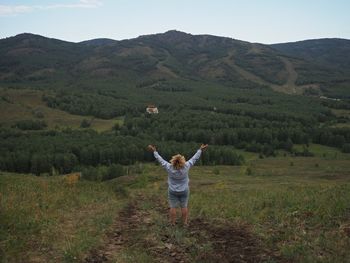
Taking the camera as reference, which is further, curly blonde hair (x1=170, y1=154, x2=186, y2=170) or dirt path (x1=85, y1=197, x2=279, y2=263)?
curly blonde hair (x1=170, y1=154, x2=186, y2=170)

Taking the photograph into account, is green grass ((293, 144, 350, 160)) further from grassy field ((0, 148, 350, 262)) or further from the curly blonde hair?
the curly blonde hair

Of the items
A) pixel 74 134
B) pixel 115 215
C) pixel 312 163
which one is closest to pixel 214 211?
pixel 115 215

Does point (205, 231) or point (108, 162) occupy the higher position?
point (205, 231)

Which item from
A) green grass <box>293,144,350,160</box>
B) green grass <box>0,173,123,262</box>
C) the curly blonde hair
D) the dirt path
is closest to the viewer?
the dirt path

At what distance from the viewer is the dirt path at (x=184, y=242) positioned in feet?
47.1

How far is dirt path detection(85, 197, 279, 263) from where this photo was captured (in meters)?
14.4

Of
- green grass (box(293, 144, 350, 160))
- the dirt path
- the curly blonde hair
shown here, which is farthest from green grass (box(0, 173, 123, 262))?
green grass (box(293, 144, 350, 160))

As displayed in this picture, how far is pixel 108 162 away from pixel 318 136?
83.0 meters

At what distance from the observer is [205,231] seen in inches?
695

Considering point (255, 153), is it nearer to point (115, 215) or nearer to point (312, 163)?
point (312, 163)

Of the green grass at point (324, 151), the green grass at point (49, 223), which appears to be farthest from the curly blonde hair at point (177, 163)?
the green grass at point (324, 151)

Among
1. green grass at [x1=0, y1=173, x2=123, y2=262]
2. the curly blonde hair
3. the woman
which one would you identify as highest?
the curly blonde hair

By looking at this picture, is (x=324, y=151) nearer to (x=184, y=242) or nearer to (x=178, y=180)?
(x=178, y=180)

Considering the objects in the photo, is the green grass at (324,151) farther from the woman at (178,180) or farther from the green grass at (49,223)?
the woman at (178,180)
